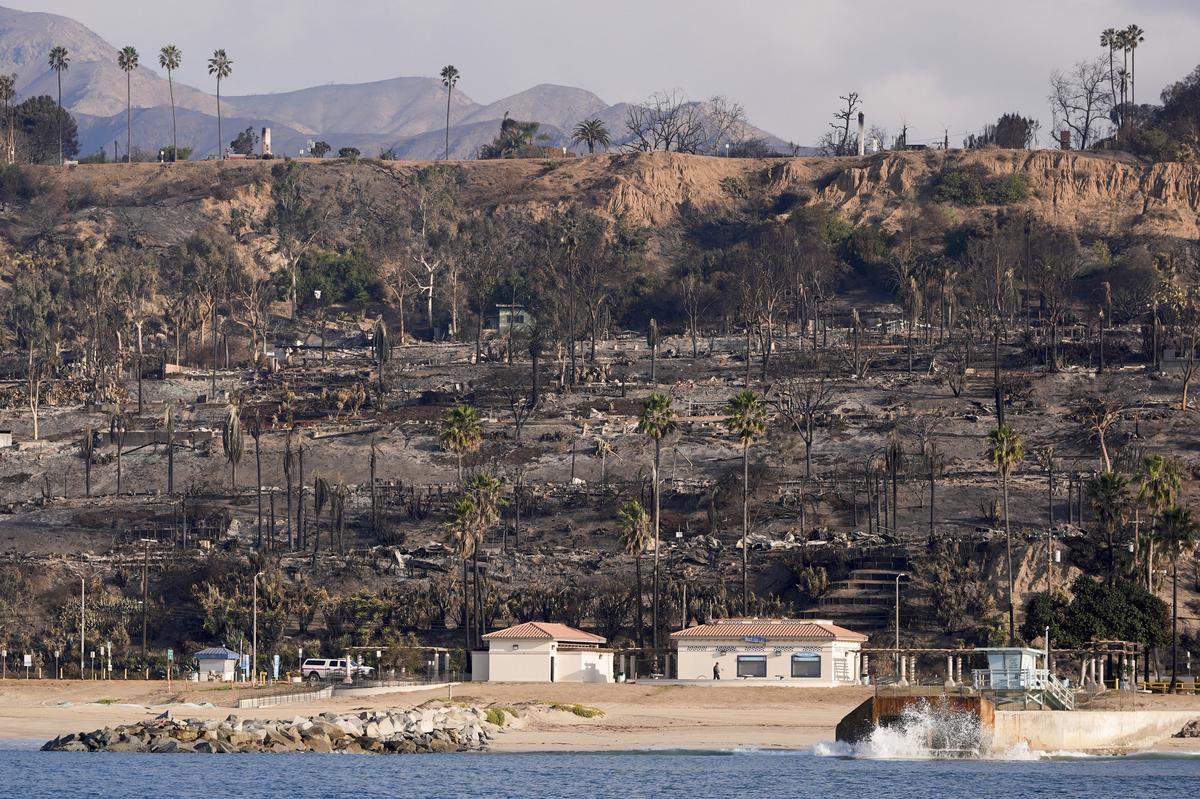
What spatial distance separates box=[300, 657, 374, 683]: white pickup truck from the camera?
94.6 meters

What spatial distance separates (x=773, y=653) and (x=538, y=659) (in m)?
10.1

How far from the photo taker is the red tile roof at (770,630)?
295 feet

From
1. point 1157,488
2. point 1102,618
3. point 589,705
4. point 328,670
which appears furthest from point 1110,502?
point 328,670

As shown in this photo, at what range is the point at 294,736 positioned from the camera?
7150 cm

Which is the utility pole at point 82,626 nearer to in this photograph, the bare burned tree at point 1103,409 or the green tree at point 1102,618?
the green tree at point 1102,618

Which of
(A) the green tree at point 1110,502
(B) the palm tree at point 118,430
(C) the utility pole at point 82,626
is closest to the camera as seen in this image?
(C) the utility pole at point 82,626

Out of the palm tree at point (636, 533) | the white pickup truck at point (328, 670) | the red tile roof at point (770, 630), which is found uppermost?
the palm tree at point (636, 533)

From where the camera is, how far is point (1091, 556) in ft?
349

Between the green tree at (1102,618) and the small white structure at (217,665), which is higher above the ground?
the green tree at (1102,618)

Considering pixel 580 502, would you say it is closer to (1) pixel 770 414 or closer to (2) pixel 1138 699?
(1) pixel 770 414

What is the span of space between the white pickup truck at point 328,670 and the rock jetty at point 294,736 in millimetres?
19467

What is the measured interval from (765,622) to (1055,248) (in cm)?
10490

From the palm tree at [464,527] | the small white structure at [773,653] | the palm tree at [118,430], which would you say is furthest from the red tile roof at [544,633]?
the palm tree at [118,430]

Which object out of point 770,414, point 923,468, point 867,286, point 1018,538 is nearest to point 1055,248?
point 867,286
